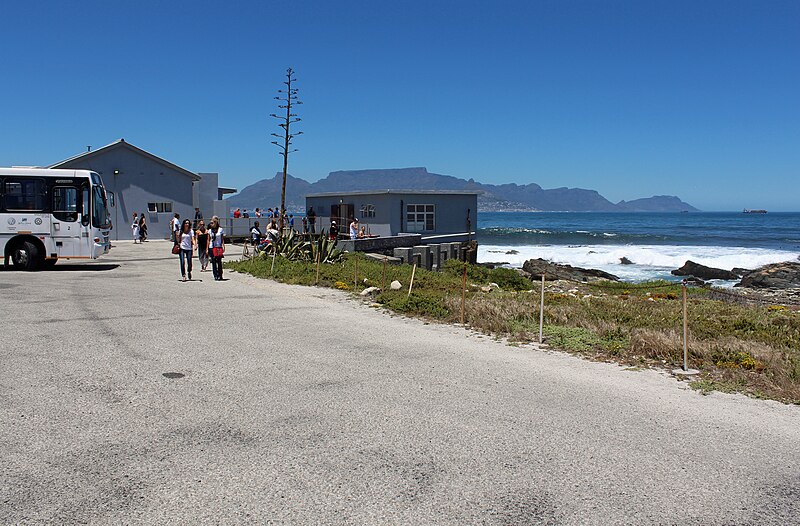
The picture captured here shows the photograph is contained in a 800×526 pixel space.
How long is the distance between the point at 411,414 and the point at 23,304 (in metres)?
10.0

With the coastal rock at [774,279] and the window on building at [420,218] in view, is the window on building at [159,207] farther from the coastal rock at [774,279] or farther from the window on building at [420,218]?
the coastal rock at [774,279]

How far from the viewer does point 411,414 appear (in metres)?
6.59

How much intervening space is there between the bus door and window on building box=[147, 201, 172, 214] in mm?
18021

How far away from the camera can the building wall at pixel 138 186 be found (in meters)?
36.8

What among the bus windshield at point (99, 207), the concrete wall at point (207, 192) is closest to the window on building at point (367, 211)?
the concrete wall at point (207, 192)

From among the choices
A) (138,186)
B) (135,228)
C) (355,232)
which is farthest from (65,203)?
(138,186)

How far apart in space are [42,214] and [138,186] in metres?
18.0

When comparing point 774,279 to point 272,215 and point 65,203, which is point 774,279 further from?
point 65,203

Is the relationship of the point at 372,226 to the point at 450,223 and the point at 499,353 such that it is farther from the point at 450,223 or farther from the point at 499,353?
the point at 499,353

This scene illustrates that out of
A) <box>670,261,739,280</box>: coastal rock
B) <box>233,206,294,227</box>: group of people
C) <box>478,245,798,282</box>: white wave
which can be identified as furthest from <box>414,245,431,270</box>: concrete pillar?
<box>670,261,739,280</box>: coastal rock

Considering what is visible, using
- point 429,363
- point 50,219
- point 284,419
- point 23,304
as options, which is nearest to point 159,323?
point 23,304

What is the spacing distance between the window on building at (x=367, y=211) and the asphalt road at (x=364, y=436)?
3084cm

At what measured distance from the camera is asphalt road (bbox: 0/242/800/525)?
4598 millimetres

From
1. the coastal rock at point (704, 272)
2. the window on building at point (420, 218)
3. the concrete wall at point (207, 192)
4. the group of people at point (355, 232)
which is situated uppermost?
the concrete wall at point (207, 192)
